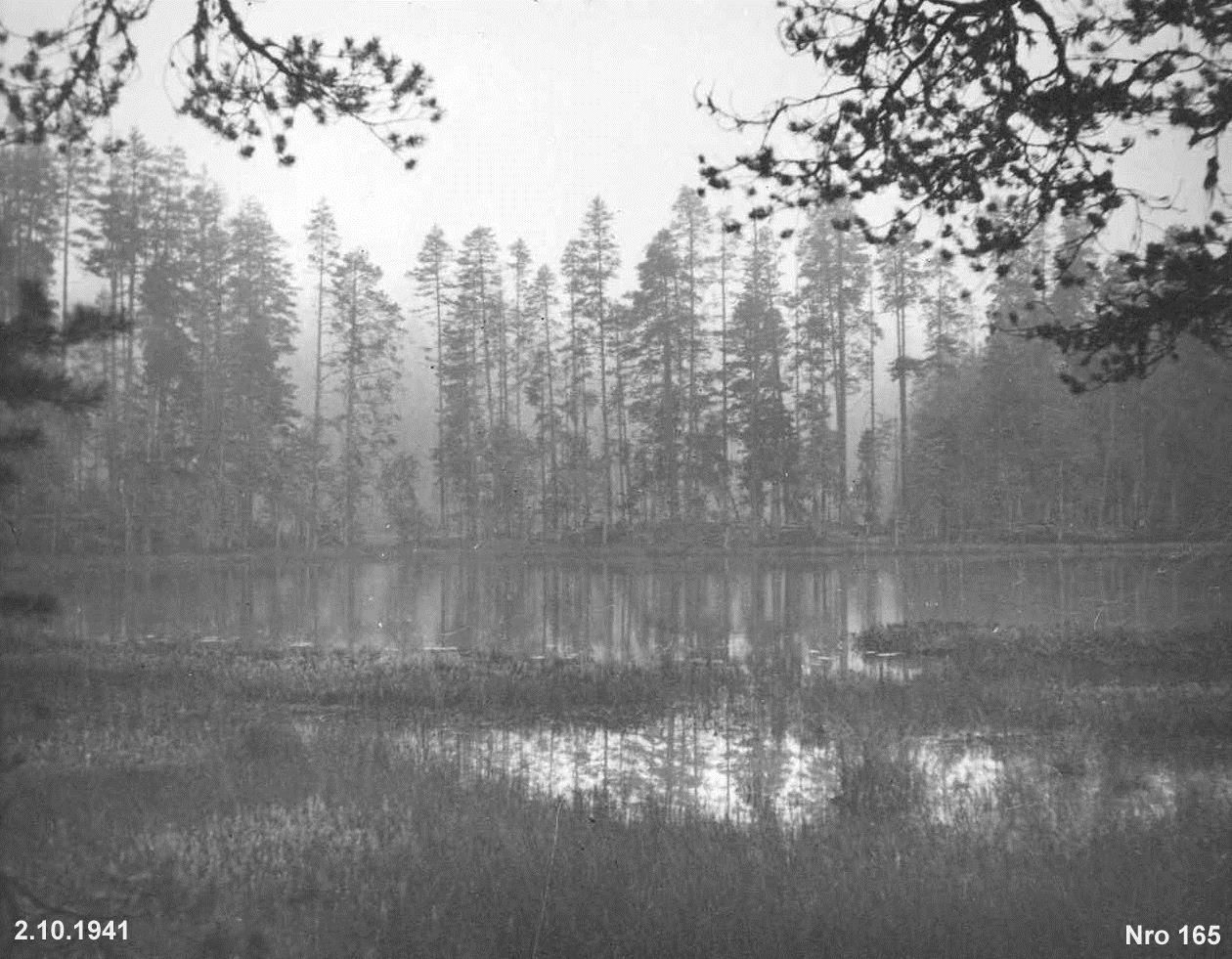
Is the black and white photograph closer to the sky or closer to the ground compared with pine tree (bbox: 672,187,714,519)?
closer to the ground

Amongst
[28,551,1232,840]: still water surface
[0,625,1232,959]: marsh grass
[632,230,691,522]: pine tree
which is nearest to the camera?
[0,625,1232,959]: marsh grass

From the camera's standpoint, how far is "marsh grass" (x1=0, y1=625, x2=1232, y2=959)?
16.1 feet

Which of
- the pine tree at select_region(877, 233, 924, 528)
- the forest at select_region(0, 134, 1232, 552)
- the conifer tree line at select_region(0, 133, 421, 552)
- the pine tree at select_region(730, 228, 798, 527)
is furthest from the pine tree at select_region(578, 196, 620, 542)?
the pine tree at select_region(877, 233, 924, 528)

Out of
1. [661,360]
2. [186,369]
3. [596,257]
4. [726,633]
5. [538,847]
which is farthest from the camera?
[661,360]

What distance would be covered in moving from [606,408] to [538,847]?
29.3 m

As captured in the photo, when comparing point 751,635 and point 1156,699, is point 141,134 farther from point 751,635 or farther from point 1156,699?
point 751,635

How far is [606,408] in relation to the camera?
3503 cm

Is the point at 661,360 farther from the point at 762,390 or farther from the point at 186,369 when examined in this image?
the point at 186,369

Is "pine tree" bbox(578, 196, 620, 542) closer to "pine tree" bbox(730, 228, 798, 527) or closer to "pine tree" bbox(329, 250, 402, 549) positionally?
"pine tree" bbox(329, 250, 402, 549)

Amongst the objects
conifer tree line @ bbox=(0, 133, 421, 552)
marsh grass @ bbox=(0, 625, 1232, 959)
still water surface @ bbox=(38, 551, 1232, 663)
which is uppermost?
conifer tree line @ bbox=(0, 133, 421, 552)

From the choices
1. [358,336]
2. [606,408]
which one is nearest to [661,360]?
[606,408]

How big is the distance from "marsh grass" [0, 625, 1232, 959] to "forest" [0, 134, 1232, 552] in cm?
320

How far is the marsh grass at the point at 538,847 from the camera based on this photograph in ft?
16.1

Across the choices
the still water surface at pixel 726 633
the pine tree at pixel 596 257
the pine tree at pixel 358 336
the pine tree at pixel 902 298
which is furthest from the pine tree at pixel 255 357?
the pine tree at pixel 902 298
